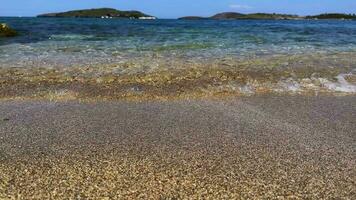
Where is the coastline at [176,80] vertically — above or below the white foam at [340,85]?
above

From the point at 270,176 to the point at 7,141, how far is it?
2.79 m

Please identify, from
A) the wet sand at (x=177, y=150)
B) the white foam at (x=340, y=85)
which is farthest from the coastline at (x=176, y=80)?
the wet sand at (x=177, y=150)

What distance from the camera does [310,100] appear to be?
701 cm

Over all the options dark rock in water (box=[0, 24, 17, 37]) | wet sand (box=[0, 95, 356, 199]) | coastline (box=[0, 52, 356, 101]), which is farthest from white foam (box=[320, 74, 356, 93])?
dark rock in water (box=[0, 24, 17, 37])

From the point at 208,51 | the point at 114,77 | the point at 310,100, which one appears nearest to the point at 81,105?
the point at 114,77

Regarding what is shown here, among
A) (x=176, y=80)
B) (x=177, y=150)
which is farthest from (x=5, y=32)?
(x=177, y=150)

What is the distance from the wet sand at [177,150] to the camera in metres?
3.66

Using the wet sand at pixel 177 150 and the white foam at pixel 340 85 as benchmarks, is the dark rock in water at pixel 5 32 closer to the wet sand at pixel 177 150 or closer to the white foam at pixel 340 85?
the wet sand at pixel 177 150

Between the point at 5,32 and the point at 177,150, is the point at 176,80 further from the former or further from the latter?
the point at 5,32

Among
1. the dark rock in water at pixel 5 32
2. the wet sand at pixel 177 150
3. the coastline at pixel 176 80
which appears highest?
the dark rock in water at pixel 5 32

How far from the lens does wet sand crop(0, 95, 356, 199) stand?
12.0ft

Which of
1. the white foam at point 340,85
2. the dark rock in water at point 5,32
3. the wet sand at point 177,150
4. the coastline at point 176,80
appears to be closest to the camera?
the wet sand at point 177,150

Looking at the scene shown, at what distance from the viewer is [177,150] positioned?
458cm

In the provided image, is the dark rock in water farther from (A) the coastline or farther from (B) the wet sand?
(B) the wet sand
